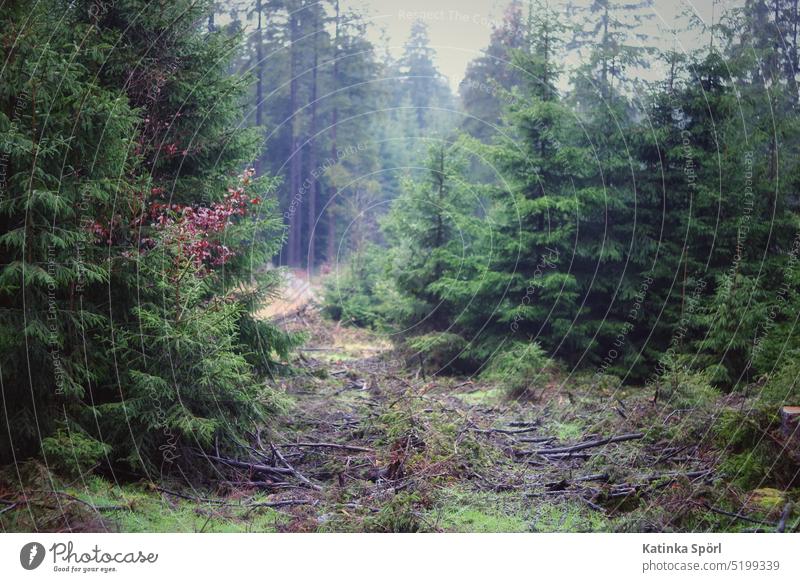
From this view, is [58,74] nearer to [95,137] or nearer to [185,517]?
[95,137]

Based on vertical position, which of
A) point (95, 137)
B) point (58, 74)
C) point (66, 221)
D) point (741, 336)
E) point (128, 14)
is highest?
point (128, 14)

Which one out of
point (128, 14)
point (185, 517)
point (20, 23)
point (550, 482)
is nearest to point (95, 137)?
point (20, 23)

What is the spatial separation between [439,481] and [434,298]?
1011cm

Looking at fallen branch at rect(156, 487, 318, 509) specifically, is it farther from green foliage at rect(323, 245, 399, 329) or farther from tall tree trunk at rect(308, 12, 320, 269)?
tall tree trunk at rect(308, 12, 320, 269)

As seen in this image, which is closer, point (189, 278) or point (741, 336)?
point (189, 278)

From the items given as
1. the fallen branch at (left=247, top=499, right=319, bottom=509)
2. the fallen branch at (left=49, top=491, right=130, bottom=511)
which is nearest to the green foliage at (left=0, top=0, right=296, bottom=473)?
the fallen branch at (left=49, top=491, right=130, bottom=511)

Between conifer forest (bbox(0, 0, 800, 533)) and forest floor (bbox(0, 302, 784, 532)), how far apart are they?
0.14ft

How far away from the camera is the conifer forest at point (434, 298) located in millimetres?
8023

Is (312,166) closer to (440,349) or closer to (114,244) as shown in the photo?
(440,349)

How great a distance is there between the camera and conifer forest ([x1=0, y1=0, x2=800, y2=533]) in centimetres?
802

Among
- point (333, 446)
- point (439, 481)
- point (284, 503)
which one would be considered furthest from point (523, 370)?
point (284, 503)

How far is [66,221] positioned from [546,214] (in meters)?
11.3

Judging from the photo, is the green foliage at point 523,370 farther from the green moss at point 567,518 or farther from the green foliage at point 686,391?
the green moss at point 567,518

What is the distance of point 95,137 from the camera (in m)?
8.38
